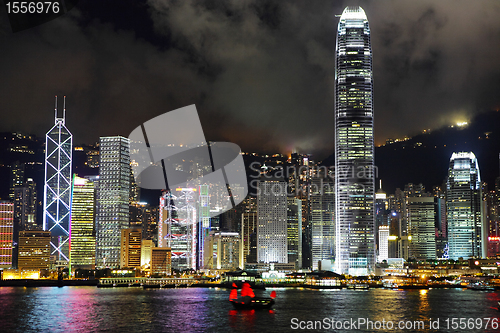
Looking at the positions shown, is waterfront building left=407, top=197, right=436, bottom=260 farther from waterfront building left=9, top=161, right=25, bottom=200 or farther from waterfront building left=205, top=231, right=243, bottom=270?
waterfront building left=9, top=161, right=25, bottom=200

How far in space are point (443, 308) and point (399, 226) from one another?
400 feet

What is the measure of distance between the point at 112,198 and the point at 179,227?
22478mm

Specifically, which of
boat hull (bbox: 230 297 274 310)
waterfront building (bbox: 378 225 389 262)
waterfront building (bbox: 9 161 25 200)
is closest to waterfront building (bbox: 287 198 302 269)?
waterfront building (bbox: 378 225 389 262)

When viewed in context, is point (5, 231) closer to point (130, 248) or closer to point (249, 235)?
point (130, 248)

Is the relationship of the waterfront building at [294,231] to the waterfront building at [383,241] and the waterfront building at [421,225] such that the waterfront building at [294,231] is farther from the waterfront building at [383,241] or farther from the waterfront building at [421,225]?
the waterfront building at [421,225]

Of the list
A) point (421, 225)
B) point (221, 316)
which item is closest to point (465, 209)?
point (421, 225)

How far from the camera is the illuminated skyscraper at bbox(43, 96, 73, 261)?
143 meters

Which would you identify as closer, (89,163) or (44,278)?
(44,278)

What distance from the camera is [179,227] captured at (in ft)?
506

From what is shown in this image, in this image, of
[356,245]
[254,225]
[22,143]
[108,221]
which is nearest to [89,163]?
[22,143]

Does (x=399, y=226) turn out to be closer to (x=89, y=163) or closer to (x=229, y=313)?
(x=89, y=163)

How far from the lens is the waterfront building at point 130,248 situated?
152 metres

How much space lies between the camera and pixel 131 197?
17288 centimetres

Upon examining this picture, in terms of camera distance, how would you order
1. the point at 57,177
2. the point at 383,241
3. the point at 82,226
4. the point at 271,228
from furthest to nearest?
the point at 383,241 → the point at 271,228 → the point at 82,226 → the point at 57,177
